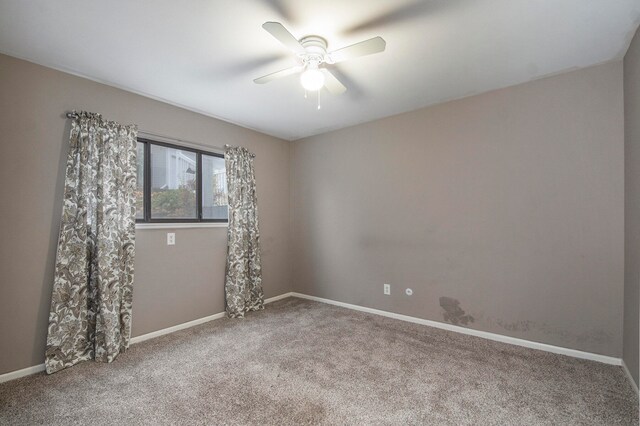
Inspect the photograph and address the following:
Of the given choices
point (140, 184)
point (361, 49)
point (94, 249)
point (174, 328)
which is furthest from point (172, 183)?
point (361, 49)

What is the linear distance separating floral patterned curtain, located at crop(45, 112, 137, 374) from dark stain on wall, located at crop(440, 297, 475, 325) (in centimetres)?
313

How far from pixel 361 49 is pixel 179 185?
2481 mm

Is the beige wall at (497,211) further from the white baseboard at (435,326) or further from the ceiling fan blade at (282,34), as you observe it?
the ceiling fan blade at (282,34)

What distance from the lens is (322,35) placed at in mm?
2051

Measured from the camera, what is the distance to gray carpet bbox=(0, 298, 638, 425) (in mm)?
1785

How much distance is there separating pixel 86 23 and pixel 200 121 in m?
1.56

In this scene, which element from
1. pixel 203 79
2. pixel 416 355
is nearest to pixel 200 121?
pixel 203 79

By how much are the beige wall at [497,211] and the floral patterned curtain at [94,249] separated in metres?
2.41

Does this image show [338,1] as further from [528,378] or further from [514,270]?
[528,378]

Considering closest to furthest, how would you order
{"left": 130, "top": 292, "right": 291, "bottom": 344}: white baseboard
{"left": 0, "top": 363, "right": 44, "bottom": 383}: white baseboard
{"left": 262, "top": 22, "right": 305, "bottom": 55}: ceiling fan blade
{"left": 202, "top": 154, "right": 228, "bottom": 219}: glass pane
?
{"left": 262, "top": 22, "right": 305, "bottom": 55}: ceiling fan blade → {"left": 0, "top": 363, "right": 44, "bottom": 383}: white baseboard → {"left": 130, "top": 292, "right": 291, "bottom": 344}: white baseboard → {"left": 202, "top": 154, "right": 228, "bottom": 219}: glass pane

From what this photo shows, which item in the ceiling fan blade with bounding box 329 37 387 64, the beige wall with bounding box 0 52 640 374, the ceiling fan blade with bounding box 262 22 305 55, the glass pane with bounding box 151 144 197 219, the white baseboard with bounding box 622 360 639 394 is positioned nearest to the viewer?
the ceiling fan blade with bounding box 262 22 305 55

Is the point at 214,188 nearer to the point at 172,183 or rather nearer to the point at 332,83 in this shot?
the point at 172,183

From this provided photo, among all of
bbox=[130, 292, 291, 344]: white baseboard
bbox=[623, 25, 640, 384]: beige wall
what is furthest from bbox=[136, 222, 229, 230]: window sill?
bbox=[623, 25, 640, 384]: beige wall

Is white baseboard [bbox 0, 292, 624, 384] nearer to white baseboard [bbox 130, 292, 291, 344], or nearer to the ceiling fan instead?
white baseboard [bbox 130, 292, 291, 344]
